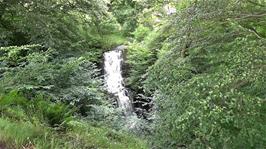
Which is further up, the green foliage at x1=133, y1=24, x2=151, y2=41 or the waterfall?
the green foliage at x1=133, y1=24, x2=151, y2=41

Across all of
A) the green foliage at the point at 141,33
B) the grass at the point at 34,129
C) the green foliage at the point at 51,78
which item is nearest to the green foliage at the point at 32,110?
the grass at the point at 34,129

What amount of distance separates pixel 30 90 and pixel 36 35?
3255 millimetres

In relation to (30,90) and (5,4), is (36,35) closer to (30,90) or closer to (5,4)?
(5,4)

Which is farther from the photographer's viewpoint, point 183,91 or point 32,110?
point 32,110

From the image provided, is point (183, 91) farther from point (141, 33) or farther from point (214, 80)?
point (141, 33)

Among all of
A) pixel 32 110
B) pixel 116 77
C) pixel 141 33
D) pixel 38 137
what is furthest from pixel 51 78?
pixel 141 33

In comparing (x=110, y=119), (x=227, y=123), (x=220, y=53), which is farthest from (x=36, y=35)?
(x=227, y=123)

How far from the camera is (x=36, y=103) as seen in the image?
6875 millimetres

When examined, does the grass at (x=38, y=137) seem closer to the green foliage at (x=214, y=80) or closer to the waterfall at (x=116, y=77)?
the green foliage at (x=214, y=80)

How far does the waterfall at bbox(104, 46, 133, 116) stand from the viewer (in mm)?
16391

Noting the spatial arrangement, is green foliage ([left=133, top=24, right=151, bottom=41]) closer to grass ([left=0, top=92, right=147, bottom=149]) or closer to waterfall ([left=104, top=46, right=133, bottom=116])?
waterfall ([left=104, top=46, right=133, bottom=116])

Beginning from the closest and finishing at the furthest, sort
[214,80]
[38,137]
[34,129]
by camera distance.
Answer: [214,80]
[38,137]
[34,129]

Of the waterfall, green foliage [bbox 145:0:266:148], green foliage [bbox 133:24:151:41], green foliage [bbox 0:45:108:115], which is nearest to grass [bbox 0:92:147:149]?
green foliage [bbox 145:0:266:148]

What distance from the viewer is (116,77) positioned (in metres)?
17.6
